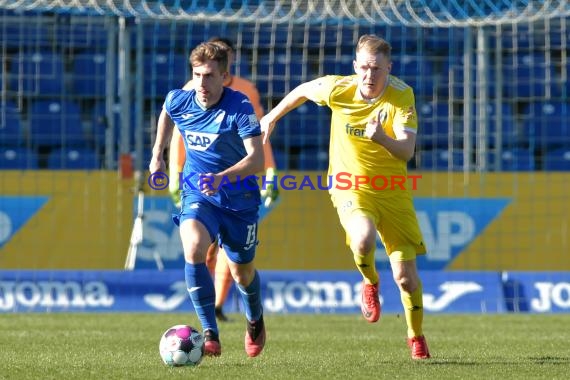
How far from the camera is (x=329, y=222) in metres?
13.7

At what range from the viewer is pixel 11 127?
603 inches

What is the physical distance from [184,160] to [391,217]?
116 inches

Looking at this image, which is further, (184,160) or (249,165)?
(184,160)

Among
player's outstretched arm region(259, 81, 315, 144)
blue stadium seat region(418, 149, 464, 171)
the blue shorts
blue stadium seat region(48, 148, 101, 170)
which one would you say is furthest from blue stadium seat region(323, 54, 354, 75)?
the blue shorts

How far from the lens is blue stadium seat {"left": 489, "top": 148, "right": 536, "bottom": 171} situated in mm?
15406

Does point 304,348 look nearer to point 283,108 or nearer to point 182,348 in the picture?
point 283,108

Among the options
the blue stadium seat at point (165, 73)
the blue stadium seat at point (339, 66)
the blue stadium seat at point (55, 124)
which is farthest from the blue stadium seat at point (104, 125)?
the blue stadium seat at point (339, 66)

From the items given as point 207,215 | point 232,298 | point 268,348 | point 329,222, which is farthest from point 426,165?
point 207,215

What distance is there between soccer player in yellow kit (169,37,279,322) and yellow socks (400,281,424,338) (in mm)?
2034

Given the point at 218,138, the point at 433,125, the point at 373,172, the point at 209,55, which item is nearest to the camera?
the point at 209,55

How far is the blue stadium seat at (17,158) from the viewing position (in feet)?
49.1

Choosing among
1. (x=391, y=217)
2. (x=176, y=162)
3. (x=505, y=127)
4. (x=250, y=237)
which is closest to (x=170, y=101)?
(x=250, y=237)

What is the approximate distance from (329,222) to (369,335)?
3.92 meters

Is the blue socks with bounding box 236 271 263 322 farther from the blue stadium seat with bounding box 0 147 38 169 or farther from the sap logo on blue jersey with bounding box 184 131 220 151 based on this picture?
the blue stadium seat with bounding box 0 147 38 169
